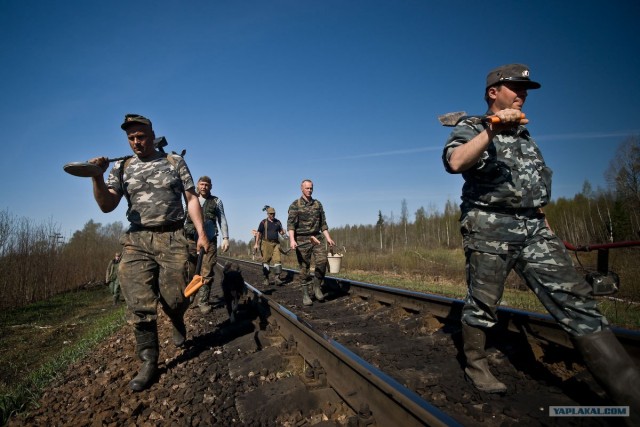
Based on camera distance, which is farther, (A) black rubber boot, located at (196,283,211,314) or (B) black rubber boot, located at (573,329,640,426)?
(A) black rubber boot, located at (196,283,211,314)

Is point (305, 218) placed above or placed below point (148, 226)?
above

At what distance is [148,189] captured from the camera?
3.69m

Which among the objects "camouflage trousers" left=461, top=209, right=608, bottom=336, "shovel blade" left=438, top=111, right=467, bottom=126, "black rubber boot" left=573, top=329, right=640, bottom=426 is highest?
"shovel blade" left=438, top=111, right=467, bottom=126

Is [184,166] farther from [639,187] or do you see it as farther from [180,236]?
[639,187]

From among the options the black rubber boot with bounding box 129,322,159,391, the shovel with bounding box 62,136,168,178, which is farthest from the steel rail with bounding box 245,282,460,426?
the shovel with bounding box 62,136,168,178

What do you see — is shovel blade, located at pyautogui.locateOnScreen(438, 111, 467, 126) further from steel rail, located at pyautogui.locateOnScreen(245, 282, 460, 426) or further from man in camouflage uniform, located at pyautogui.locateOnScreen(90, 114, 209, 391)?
man in camouflage uniform, located at pyautogui.locateOnScreen(90, 114, 209, 391)

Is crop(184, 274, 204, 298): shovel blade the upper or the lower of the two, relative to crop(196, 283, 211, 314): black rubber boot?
upper

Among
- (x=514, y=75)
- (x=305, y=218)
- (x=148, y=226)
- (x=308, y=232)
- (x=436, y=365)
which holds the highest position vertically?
(x=514, y=75)

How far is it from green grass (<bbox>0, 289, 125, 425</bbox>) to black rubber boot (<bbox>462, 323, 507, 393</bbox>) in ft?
12.1

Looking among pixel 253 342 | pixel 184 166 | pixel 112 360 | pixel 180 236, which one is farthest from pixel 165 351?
pixel 184 166

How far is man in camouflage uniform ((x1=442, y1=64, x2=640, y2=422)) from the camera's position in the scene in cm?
236

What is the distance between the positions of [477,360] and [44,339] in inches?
338

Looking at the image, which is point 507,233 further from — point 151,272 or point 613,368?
point 151,272

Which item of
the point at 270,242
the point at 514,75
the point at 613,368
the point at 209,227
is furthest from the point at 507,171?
the point at 270,242
